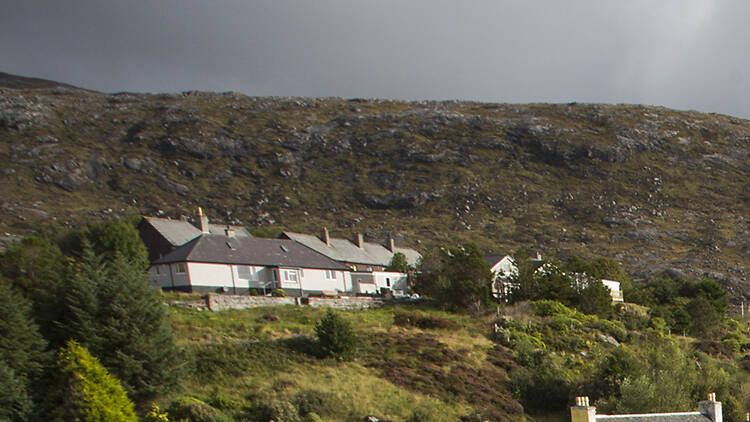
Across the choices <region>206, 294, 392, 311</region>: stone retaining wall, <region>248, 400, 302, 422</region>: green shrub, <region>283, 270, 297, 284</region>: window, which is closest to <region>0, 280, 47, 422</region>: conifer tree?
<region>248, 400, 302, 422</region>: green shrub

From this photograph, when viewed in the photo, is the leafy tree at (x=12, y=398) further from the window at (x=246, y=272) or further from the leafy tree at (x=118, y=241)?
the window at (x=246, y=272)

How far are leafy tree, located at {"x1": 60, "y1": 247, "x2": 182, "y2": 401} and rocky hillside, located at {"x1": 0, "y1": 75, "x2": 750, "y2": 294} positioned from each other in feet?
295

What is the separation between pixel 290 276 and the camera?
70375 millimetres

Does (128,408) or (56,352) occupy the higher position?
(56,352)

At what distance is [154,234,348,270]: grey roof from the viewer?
6431 cm

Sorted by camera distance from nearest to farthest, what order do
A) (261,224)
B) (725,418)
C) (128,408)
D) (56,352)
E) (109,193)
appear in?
(128,408) → (56,352) → (725,418) → (261,224) → (109,193)

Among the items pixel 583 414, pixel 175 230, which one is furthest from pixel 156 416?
pixel 175 230

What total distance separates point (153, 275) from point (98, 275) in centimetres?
2641

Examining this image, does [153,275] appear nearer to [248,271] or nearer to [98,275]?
[248,271]

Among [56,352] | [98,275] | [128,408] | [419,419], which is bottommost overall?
[419,419]

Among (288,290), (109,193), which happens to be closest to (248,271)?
(288,290)

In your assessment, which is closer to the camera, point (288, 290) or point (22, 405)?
point (22, 405)

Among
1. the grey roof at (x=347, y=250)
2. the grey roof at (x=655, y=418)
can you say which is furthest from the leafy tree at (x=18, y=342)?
the grey roof at (x=347, y=250)

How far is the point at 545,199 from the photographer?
158000 mm
